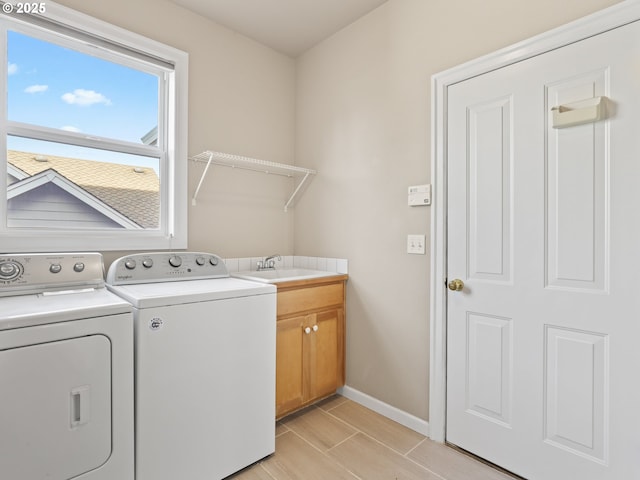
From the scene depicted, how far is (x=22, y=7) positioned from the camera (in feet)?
5.55

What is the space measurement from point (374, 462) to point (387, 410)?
0.47 metres

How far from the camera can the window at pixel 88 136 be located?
69.4 inches

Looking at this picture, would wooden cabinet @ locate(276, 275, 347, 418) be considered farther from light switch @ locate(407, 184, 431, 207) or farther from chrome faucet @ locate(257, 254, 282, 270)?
light switch @ locate(407, 184, 431, 207)

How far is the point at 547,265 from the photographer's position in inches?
60.6

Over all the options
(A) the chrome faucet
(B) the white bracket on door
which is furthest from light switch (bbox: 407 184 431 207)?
(A) the chrome faucet

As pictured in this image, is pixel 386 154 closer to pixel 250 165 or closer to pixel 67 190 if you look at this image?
pixel 250 165

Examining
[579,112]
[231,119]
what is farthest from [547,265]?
[231,119]

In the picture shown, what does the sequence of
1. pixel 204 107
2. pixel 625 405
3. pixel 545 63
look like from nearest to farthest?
pixel 625 405 → pixel 545 63 → pixel 204 107

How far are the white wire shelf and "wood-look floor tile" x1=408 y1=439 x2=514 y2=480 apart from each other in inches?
77.6

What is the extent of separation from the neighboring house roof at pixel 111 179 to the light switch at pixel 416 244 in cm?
165

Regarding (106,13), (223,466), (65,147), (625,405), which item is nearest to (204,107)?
(106,13)

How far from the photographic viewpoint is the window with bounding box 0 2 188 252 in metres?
1.76

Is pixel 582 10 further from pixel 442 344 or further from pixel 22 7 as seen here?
pixel 22 7

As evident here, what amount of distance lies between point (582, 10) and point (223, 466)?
8.51 feet
